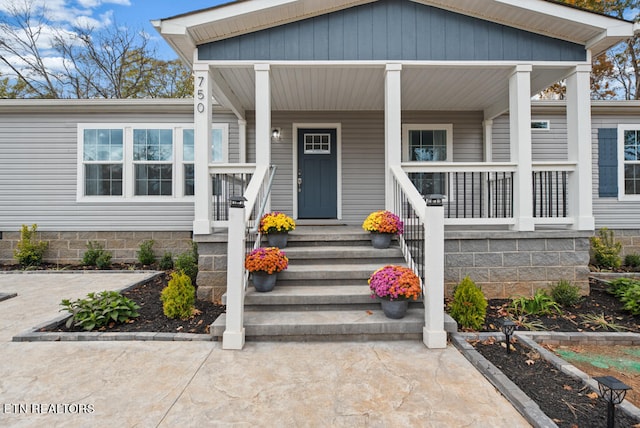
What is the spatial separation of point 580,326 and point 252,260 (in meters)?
3.40

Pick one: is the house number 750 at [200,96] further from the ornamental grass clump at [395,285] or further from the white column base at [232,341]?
the ornamental grass clump at [395,285]

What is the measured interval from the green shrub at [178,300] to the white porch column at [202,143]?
0.90 metres

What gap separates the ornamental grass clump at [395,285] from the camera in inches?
117

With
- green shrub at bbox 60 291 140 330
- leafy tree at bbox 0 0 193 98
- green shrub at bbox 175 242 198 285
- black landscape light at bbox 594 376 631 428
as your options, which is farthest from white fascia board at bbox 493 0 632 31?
leafy tree at bbox 0 0 193 98

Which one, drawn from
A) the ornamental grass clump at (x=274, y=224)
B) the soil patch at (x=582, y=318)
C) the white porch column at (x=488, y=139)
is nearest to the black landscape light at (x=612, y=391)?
the soil patch at (x=582, y=318)

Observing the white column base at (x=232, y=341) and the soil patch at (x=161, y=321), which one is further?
the soil patch at (x=161, y=321)

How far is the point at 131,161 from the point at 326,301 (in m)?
5.19

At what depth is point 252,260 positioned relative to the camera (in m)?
3.29

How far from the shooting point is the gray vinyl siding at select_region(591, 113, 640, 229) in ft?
21.5

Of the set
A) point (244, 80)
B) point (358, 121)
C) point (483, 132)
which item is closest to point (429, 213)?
point (244, 80)

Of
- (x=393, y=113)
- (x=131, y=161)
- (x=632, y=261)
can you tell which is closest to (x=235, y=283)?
(x=393, y=113)

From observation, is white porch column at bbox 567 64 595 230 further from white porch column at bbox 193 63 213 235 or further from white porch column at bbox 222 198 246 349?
white porch column at bbox 193 63 213 235

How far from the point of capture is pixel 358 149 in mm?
6398

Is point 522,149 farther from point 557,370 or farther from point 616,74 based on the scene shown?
point 616,74
